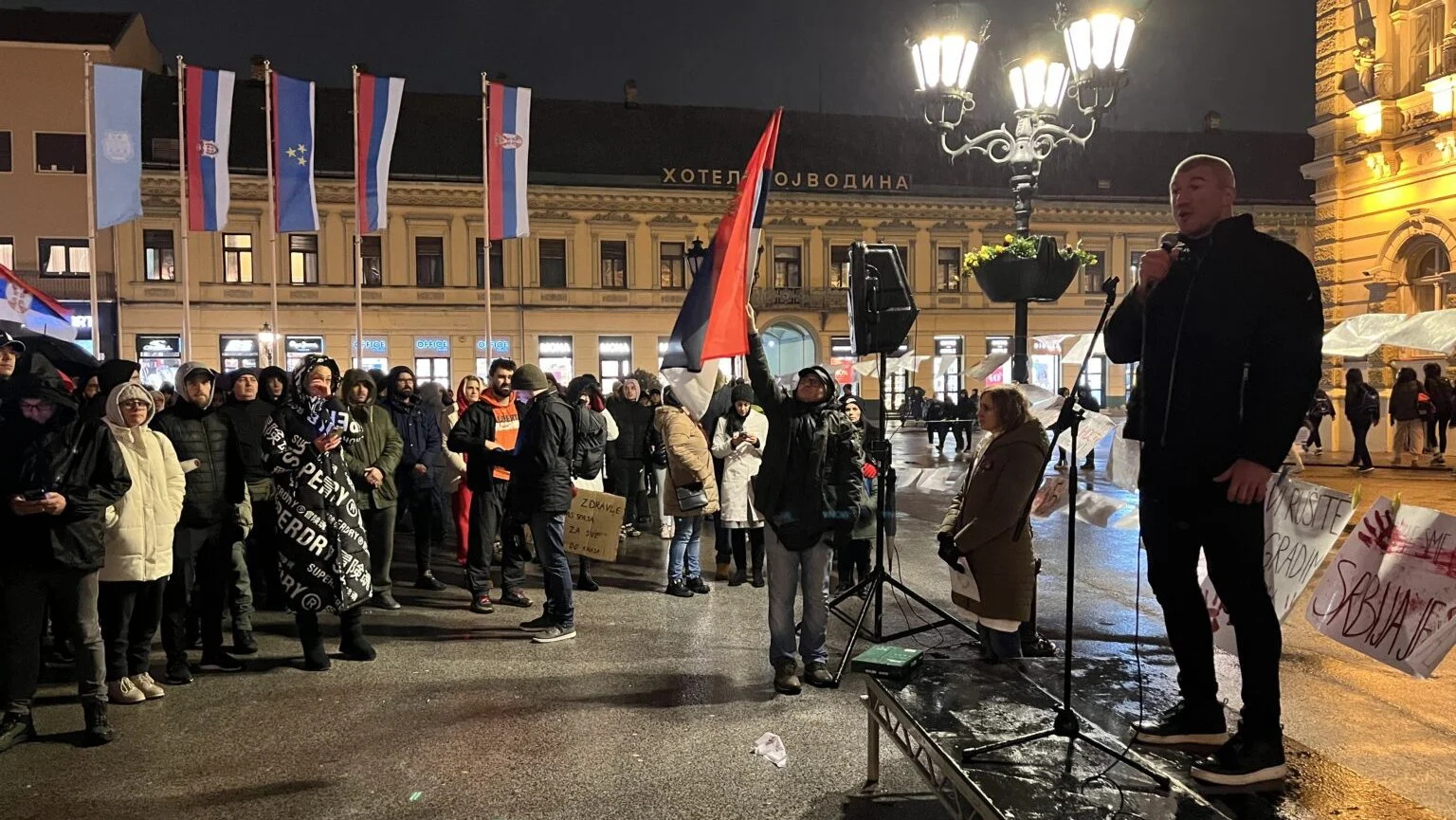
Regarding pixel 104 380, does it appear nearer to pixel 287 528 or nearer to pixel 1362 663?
pixel 287 528

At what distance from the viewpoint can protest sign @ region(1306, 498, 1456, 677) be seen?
4.15 m

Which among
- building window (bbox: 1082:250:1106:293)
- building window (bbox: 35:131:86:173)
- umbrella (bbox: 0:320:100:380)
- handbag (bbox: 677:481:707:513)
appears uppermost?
building window (bbox: 35:131:86:173)

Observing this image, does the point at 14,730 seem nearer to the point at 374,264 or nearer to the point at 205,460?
the point at 205,460

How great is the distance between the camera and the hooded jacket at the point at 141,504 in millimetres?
5148

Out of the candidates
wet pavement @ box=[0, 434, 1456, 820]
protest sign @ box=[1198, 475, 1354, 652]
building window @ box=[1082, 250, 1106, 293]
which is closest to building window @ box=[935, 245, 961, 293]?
building window @ box=[1082, 250, 1106, 293]

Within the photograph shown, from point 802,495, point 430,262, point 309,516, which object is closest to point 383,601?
point 309,516

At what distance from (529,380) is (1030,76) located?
18.3 ft

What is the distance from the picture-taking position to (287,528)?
5.88m

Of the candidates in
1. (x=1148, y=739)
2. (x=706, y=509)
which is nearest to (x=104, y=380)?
(x=706, y=509)

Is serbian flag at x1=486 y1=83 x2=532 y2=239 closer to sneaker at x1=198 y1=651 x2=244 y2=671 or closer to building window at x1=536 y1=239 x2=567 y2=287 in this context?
sneaker at x1=198 y1=651 x2=244 y2=671

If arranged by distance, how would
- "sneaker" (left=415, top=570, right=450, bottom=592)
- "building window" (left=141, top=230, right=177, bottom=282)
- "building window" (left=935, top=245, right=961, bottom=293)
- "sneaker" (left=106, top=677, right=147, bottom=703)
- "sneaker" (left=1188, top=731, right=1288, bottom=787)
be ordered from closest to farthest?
"sneaker" (left=1188, top=731, right=1288, bottom=787)
"sneaker" (left=106, top=677, right=147, bottom=703)
"sneaker" (left=415, top=570, right=450, bottom=592)
"building window" (left=141, top=230, right=177, bottom=282)
"building window" (left=935, top=245, right=961, bottom=293)

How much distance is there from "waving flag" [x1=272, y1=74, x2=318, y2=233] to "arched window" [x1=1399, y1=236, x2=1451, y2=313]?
22.8 m

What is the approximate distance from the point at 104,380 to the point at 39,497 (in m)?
1.18

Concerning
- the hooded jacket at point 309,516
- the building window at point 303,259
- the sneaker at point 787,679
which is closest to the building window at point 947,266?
the building window at point 303,259
